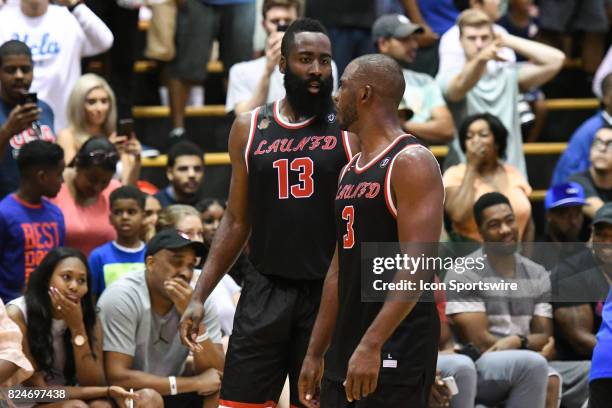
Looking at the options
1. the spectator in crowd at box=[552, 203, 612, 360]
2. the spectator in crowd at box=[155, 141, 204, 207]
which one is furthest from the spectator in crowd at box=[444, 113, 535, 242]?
the spectator in crowd at box=[155, 141, 204, 207]

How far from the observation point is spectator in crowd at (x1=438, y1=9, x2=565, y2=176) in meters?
9.60

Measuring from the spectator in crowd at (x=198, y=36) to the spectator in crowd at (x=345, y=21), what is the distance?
57 cm

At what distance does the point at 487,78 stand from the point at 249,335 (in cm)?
472

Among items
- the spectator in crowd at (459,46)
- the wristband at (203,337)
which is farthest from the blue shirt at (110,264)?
the spectator in crowd at (459,46)

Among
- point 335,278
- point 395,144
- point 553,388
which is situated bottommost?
point 553,388

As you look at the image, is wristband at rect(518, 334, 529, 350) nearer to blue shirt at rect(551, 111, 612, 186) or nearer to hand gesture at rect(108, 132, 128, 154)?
blue shirt at rect(551, 111, 612, 186)

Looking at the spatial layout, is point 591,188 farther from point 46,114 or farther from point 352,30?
point 46,114

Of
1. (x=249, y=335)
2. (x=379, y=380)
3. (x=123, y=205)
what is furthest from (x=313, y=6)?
(x=379, y=380)

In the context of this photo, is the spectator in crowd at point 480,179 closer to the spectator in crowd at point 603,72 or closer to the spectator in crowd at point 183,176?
the spectator in crowd at point 183,176

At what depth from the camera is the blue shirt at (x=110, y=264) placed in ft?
25.5

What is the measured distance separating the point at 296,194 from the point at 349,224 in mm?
696

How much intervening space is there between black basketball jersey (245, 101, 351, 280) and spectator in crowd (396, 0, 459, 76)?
15.7ft

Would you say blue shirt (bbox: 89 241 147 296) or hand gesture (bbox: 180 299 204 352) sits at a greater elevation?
hand gesture (bbox: 180 299 204 352)

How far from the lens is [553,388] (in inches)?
300
